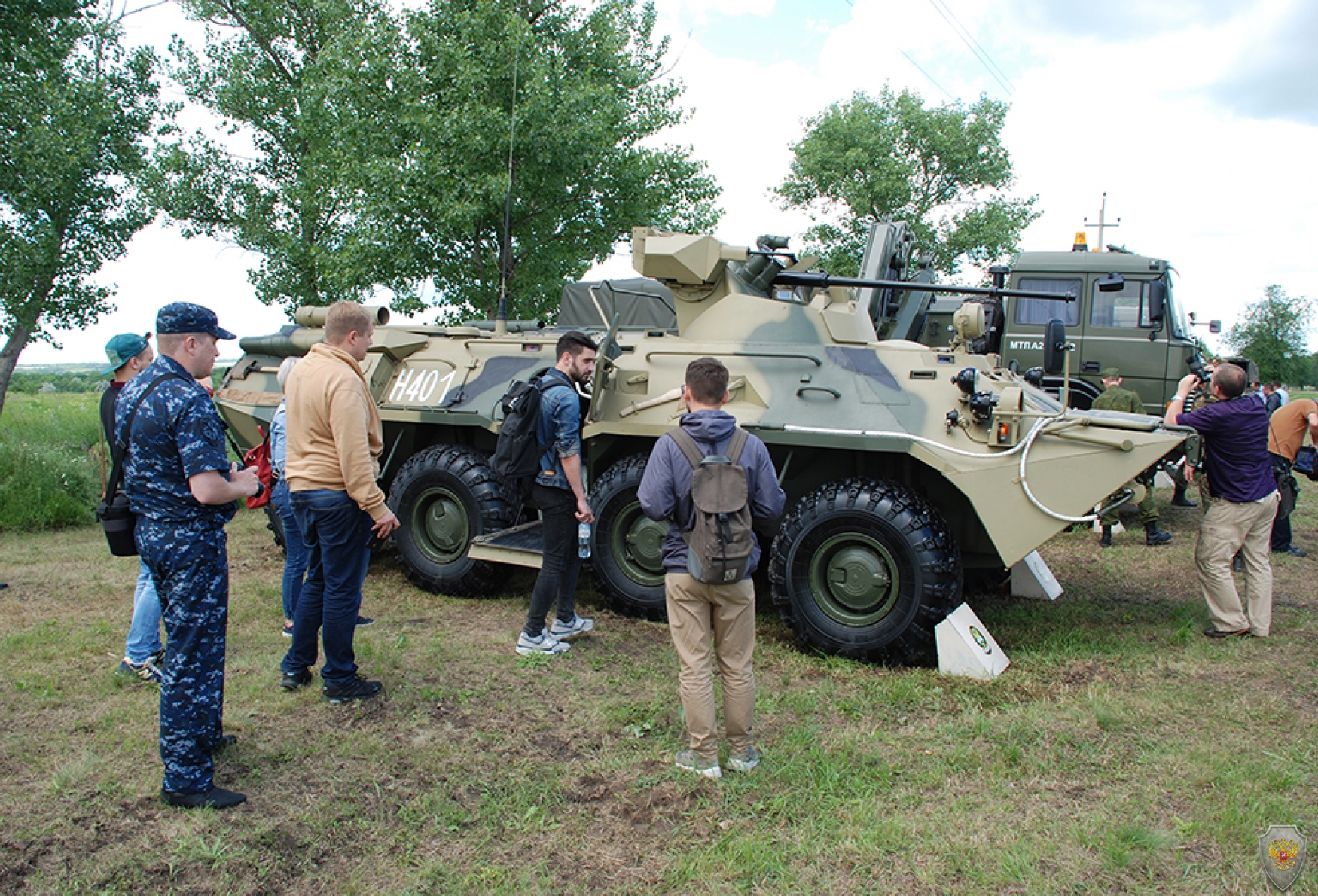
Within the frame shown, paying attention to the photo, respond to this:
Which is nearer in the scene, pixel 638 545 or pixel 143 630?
pixel 143 630

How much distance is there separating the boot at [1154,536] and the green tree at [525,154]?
708 cm

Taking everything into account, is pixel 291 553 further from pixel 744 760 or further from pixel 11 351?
pixel 11 351

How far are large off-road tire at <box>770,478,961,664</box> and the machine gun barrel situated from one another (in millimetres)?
1521

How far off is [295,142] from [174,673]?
14.9 metres

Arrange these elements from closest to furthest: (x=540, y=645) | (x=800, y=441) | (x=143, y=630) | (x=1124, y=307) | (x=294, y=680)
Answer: (x=294, y=680)
(x=143, y=630)
(x=540, y=645)
(x=800, y=441)
(x=1124, y=307)

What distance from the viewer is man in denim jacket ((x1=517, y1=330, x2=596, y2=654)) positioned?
194 inches

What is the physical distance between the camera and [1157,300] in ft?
35.1

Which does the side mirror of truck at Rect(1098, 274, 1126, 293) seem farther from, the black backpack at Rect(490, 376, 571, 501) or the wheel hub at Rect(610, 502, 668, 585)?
the black backpack at Rect(490, 376, 571, 501)

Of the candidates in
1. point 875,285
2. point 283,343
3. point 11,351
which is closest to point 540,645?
point 875,285

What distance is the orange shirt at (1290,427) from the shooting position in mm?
7621

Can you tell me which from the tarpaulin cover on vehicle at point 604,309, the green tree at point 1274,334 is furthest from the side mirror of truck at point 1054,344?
the green tree at point 1274,334

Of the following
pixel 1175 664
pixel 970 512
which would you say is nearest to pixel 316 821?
pixel 970 512

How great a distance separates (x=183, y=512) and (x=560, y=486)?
2048 mm

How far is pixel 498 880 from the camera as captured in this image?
297 centimetres
